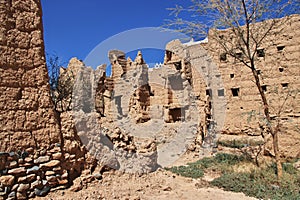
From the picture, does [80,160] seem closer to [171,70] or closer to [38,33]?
[38,33]

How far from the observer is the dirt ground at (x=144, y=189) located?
4.24 m

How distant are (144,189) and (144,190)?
0.15 ft

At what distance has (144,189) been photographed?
4.93m

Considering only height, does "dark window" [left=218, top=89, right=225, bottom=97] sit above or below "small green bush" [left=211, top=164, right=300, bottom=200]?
above

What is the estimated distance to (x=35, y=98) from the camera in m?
4.00

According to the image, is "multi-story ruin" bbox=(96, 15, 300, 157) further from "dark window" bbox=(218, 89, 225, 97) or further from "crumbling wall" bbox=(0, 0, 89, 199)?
"crumbling wall" bbox=(0, 0, 89, 199)

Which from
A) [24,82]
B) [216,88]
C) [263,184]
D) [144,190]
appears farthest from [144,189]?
[216,88]

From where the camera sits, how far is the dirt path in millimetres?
4246

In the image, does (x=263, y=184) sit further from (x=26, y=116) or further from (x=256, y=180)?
(x=26, y=116)

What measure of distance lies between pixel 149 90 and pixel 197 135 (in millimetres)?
7074

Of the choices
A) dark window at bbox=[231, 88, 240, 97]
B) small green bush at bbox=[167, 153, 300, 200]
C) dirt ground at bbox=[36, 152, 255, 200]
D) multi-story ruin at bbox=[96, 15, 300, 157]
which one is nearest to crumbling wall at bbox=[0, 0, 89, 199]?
dirt ground at bbox=[36, 152, 255, 200]

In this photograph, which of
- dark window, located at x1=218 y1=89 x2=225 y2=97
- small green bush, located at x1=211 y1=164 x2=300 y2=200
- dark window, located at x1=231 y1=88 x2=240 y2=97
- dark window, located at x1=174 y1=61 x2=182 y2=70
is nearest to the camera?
small green bush, located at x1=211 y1=164 x2=300 y2=200

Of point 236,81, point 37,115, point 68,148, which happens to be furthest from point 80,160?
point 236,81

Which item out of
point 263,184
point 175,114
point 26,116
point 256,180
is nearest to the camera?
point 26,116
